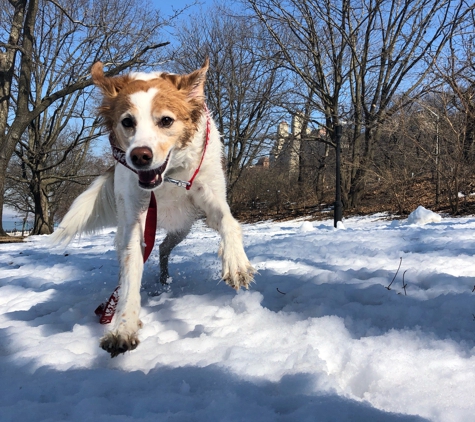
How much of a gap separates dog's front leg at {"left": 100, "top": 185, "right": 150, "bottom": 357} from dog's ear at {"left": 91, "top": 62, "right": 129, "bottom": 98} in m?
0.71

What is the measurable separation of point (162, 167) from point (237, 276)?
2.63 feet

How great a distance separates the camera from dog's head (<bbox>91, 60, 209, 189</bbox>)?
222 cm

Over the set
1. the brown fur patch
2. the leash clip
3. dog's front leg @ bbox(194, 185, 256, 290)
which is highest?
the brown fur patch

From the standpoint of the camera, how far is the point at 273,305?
2.34 meters

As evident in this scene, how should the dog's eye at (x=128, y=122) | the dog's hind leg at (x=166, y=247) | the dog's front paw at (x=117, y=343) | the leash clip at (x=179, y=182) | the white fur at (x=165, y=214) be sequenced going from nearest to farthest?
the dog's front paw at (x=117, y=343), the white fur at (x=165, y=214), the dog's eye at (x=128, y=122), the leash clip at (x=179, y=182), the dog's hind leg at (x=166, y=247)

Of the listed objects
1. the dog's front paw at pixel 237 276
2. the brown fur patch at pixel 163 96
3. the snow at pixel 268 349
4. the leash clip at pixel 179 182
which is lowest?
the snow at pixel 268 349

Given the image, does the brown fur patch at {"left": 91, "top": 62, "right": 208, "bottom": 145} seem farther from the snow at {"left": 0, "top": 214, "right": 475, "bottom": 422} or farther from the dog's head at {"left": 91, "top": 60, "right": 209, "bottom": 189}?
the snow at {"left": 0, "top": 214, "right": 475, "bottom": 422}

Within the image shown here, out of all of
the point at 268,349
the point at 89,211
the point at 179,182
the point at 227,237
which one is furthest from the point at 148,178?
the point at 89,211

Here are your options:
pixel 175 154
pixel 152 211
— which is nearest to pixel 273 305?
pixel 152 211

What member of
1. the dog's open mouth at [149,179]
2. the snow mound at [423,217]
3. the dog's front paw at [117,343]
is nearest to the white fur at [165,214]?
the dog's front paw at [117,343]

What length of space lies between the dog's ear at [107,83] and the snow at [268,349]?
1.47 metres

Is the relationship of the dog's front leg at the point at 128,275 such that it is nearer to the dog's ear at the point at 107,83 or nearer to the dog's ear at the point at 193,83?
the dog's ear at the point at 107,83

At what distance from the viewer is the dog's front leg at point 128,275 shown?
181 cm

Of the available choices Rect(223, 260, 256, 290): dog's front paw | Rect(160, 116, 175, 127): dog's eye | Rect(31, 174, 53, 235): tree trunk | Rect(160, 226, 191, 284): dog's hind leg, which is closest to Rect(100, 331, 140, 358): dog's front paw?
Rect(223, 260, 256, 290): dog's front paw
